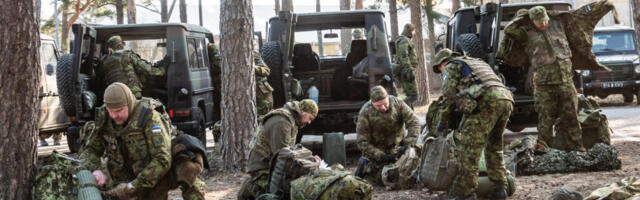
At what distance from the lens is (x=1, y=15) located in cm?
472

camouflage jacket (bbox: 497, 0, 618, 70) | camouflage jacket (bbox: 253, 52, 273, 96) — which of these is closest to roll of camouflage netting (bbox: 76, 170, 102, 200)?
camouflage jacket (bbox: 253, 52, 273, 96)

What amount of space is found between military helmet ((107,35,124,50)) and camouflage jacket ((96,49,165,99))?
9 centimetres

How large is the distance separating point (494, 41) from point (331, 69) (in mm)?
2391

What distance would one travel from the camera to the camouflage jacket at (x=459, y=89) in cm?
576

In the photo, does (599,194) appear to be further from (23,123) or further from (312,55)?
(312,55)

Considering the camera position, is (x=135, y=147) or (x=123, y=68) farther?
(x=123, y=68)

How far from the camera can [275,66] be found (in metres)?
9.23

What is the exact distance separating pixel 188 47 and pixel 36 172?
5049mm

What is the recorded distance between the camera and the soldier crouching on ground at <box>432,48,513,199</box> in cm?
576

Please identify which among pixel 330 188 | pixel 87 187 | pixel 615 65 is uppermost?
pixel 615 65

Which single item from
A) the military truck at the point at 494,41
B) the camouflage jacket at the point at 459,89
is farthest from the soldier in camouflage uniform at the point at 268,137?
the military truck at the point at 494,41

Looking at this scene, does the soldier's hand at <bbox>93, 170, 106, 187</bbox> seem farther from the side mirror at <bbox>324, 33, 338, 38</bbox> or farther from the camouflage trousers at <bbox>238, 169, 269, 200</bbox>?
the side mirror at <bbox>324, 33, 338, 38</bbox>

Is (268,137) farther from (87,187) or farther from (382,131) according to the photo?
(382,131)

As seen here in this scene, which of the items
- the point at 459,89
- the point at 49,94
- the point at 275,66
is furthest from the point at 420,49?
the point at 459,89
